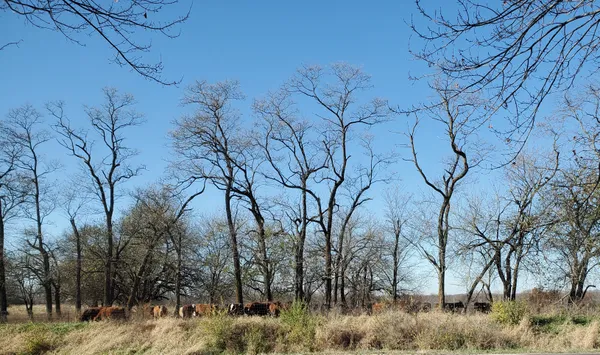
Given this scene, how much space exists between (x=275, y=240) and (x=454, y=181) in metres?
11.9

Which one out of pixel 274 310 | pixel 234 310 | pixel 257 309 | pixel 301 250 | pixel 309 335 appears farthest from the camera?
pixel 301 250

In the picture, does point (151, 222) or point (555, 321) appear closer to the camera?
point (555, 321)

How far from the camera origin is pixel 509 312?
63.9 feet

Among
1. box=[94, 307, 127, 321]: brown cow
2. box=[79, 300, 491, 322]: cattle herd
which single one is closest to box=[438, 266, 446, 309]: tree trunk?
box=[79, 300, 491, 322]: cattle herd

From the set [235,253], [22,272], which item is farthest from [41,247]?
[235,253]

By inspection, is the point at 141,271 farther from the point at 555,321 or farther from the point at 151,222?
the point at 555,321

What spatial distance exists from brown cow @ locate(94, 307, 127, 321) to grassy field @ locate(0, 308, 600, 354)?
1.91 metres

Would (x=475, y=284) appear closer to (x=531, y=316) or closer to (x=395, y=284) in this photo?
(x=531, y=316)

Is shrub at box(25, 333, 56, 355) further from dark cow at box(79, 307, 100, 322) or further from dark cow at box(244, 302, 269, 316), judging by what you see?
dark cow at box(244, 302, 269, 316)

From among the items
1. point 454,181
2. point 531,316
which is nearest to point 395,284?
point 454,181

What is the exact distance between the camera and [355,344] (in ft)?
58.0

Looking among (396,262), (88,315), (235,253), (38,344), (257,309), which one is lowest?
(38,344)

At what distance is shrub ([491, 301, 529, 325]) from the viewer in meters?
19.3

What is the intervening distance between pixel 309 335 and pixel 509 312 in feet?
25.4
